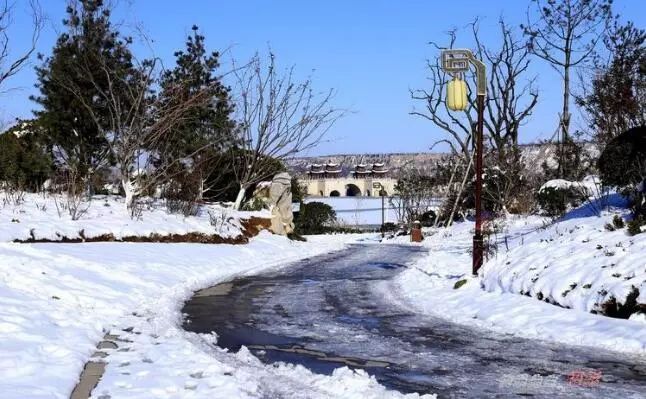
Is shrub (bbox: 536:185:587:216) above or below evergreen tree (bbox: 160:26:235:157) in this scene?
below

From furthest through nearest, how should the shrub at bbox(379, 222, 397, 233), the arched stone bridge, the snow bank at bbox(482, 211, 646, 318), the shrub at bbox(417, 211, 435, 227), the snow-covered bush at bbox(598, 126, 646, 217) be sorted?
the arched stone bridge → the shrub at bbox(379, 222, 397, 233) → the shrub at bbox(417, 211, 435, 227) → the snow-covered bush at bbox(598, 126, 646, 217) → the snow bank at bbox(482, 211, 646, 318)

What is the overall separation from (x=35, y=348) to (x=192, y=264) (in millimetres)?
9118

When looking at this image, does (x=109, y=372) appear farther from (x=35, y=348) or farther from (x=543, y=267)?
(x=543, y=267)

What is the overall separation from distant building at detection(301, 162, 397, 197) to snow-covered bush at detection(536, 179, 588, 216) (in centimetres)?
8413

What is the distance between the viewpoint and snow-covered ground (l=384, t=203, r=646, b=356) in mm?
7793

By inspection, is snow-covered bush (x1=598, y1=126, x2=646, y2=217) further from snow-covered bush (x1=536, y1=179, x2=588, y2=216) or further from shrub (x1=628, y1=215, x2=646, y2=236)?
snow-covered bush (x1=536, y1=179, x2=588, y2=216)

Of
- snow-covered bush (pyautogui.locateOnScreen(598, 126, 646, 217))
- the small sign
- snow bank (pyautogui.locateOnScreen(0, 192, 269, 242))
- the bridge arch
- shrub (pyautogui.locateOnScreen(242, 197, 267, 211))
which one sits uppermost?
the bridge arch

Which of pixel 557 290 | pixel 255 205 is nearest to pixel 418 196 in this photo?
pixel 255 205

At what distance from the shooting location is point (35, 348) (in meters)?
6.37

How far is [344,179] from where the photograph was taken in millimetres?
115188

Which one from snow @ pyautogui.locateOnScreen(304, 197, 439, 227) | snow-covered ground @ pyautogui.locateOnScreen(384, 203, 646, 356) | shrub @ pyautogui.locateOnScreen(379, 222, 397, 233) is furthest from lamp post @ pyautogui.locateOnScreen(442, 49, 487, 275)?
snow @ pyautogui.locateOnScreen(304, 197, 439, 227)

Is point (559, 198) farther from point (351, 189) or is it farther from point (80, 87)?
point (351, 189)

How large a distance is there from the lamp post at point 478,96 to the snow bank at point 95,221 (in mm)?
8901

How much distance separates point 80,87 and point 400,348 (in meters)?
17.5
